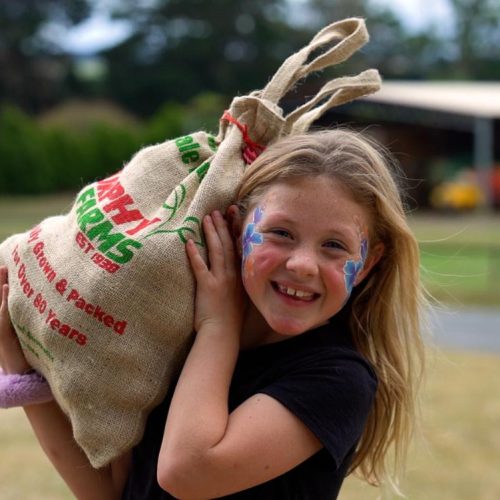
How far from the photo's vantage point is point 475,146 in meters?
33.7

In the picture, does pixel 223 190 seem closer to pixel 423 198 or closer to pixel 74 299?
pixel 74 299

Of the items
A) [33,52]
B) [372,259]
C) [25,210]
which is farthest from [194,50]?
[372,259]

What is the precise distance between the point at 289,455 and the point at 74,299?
0.54 meters

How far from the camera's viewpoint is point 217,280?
5.79ft

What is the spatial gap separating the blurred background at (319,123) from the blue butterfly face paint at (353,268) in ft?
1.31

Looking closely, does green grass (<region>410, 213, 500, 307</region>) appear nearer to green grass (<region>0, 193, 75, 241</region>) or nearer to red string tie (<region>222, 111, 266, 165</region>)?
red string tie (<region>222, 111, 266, 165</region>)

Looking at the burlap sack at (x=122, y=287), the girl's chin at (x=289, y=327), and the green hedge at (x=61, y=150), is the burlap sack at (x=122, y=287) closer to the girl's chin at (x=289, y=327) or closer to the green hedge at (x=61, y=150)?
the girl's chin at (x=289, y=327)

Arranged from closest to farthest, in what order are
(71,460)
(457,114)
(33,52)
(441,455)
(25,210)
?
(71,460), (441,455), (25,210), (457,114), (33,52)

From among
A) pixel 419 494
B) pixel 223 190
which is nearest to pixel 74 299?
pixel 223 190

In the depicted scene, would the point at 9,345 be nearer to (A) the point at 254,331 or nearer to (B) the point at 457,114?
(A) the point at 254,331

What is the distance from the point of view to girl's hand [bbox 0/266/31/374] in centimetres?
188

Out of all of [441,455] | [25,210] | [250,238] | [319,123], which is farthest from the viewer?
[25,210]

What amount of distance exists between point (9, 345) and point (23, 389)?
11cm

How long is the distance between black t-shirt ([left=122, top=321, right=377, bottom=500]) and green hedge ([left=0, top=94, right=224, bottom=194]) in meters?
32.9
